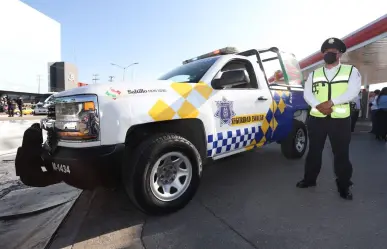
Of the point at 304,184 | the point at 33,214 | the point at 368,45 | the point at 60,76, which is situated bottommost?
the point at 33,214

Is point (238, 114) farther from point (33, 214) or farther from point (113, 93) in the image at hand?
point (33, 214)

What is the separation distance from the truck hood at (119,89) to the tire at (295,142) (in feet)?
9.19

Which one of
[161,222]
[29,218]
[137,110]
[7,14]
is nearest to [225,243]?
[161,222]

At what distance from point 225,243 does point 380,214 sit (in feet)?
5.27

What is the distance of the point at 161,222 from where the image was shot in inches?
104

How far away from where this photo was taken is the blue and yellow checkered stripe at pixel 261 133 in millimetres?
3287

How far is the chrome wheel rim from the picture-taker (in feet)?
9.05

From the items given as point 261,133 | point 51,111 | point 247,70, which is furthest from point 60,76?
point 261,133

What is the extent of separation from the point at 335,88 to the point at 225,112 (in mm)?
1247

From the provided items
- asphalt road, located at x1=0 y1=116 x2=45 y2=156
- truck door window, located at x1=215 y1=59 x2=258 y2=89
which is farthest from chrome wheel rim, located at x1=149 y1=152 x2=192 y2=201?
asphalt road, located at x1=0 y1=116 x2=45 y2=156

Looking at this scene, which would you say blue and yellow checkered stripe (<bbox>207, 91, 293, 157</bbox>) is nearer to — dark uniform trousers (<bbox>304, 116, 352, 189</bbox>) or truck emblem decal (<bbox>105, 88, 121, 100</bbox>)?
dark uniform trousers (<bbox>304, 116, 352, 189</bbox>)

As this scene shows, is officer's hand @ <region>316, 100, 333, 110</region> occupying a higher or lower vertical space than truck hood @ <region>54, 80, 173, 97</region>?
lower

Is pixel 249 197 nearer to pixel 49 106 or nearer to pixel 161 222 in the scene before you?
pixel 161 222

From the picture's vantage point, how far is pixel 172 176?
2.89 meters
